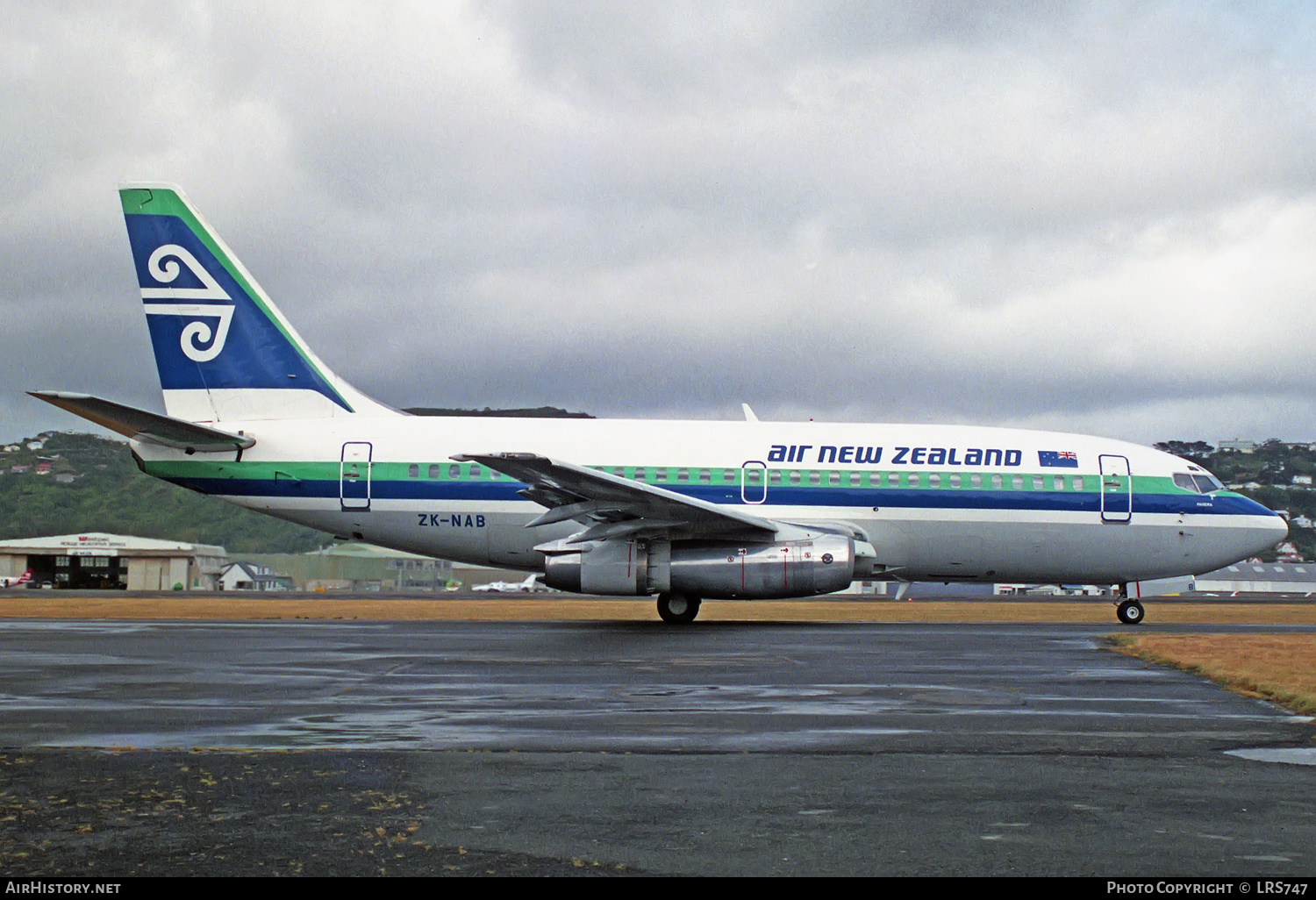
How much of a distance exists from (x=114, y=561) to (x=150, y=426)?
4671 cm

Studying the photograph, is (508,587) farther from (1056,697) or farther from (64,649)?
(1056,697)

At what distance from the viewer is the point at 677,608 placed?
78.8 ft

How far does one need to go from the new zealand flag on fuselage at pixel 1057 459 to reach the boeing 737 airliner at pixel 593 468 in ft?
0.15

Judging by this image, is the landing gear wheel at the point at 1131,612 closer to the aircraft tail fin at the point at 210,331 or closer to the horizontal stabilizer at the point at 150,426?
the aircraft tail fin at the point at 210,331

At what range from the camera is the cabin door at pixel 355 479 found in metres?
24.8

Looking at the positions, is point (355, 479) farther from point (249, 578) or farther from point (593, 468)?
point (249, 578)

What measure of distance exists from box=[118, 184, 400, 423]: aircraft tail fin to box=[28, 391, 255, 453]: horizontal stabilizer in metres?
1.26

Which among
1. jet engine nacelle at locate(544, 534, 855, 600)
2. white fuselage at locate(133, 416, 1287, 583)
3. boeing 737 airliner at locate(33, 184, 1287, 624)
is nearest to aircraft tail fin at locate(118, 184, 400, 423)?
boeing 737 airliner at locate(33, 184, 1287, 624)

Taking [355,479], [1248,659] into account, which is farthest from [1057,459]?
[355,479]

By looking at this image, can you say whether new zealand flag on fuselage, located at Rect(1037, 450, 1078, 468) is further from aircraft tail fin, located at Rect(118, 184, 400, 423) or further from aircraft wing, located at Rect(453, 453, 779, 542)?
aircraft tail fin, located at Rect(118, 184, 400, 423)

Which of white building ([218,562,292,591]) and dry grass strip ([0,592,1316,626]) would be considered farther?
white building ([218,562,292,591])

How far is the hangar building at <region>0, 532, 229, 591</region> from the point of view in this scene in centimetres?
6450

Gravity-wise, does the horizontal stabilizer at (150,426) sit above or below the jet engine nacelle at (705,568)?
above

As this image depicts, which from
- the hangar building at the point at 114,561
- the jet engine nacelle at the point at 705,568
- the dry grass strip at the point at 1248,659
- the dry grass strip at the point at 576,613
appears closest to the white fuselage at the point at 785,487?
the jet engine nacelle at the point at 705,568
